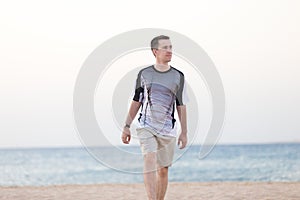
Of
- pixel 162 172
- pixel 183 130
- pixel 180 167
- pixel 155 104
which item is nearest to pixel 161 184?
pixel 162 172

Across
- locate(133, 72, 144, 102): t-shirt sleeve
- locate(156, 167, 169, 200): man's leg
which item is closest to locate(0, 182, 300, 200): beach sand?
locate(156, 167, 169, 200): man's leg

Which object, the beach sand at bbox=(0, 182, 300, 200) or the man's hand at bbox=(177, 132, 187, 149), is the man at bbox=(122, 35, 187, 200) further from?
the beach sand at bbox=(0, 182, 300, 200)

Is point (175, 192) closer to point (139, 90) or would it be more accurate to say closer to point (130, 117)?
point (130, 117)

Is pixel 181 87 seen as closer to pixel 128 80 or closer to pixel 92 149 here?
pixel 128 80

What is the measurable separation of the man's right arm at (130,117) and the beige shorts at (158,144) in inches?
5.0

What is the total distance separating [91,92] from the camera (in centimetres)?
702

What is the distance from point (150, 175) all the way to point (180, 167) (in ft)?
111

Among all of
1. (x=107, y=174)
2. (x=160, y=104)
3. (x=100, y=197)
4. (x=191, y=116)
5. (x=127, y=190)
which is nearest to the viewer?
(x=160, y=104)

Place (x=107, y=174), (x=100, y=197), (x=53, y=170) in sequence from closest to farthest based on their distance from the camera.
Result: (x=100, y=197) < (x=107, y=174) < (x=53, y=170)

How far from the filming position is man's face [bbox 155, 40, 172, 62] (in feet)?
22.1

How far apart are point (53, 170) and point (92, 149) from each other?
35764mm

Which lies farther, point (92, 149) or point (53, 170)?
point (53, 170)

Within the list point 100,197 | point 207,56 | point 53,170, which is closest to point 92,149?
point 207,56

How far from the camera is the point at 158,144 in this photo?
6.93 metres
